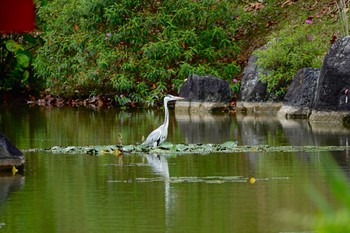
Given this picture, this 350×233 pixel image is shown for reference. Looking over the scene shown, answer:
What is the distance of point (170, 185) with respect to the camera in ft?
46.0

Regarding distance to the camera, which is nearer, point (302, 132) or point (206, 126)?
point (302, 132)

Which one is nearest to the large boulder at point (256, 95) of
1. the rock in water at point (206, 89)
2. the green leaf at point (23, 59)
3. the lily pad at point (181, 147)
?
the rock in water at point (206, 89)

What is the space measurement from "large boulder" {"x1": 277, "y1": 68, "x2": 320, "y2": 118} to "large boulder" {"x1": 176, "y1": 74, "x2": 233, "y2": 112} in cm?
324

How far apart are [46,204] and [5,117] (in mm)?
16457

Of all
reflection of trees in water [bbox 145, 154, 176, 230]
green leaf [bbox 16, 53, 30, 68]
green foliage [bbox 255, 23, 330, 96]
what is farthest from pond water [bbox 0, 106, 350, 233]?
green leaf [bbox 16, 53, 30, 68]

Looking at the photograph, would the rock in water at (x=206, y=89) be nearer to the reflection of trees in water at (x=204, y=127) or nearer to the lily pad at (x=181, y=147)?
the reflection of trees in water at (x=204, y=127)

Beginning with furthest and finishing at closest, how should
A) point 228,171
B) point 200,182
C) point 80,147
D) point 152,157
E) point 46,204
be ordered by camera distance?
point 80,147, point 152,157, point 228,171, point 200,182, point 46,204

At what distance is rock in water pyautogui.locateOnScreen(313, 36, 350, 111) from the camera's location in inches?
952

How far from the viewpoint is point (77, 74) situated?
1358 inches

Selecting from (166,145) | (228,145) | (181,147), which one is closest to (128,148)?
(166,145)

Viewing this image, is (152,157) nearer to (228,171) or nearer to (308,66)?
(228,171)

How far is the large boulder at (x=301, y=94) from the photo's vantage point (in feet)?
86.3

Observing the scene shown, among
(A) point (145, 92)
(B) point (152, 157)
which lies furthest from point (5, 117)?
(B) point (152, 157)

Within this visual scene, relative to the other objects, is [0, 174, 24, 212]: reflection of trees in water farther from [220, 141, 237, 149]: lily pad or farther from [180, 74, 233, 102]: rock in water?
[180, 74, 233, 102]: rock in water
